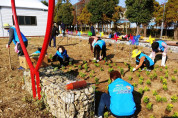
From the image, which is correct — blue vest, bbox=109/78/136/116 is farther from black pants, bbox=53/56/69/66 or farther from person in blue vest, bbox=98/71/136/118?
black pants, bbox=53/56/69/66

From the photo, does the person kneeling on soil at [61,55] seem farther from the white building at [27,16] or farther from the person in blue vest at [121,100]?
the white building at [27,16]

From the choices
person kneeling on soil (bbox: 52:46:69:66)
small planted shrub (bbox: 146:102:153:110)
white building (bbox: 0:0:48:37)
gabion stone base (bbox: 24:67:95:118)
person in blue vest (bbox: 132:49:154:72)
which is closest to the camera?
gabion stone base (bbox: 24:67:95:118)

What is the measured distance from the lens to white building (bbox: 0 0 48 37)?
18.0 meters

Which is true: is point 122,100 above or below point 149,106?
above

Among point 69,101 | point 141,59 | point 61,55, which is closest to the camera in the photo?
point 69,101

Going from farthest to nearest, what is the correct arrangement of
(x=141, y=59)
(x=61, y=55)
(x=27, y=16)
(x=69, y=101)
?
1. (x=27, y=16)
2. (x=61, y=55)
3. (x=141, y=59)
4. (x=69, y=101)

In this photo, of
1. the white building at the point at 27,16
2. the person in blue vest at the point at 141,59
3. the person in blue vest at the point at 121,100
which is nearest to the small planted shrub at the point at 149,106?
the person in blue vest at the point at 121,100

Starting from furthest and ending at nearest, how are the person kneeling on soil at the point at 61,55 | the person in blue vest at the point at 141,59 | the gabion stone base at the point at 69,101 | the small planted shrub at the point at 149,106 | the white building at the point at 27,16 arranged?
the white building at the point at 27,16
the person kneeling on soil at the point at 61,55
the person in blue vest at the point at 141,59
the small planted shrub at the point at 149,106
the gabion stone base at the point at 69,101

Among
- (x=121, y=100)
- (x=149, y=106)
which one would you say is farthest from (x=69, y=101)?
(x=149, y=106)

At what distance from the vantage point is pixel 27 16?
63.4ft

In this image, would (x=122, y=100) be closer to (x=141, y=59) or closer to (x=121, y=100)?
(x=121, y=100)

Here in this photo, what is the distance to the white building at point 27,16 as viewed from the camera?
18.0 metres

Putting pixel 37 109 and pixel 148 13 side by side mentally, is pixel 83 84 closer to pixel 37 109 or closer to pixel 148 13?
pixel 37 109

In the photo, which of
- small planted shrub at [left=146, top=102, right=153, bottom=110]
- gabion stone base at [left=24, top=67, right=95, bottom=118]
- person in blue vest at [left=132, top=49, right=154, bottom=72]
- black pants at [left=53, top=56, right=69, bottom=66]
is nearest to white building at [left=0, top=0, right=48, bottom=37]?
black pants at [left=53, top=56, right=69, bottom=66]
